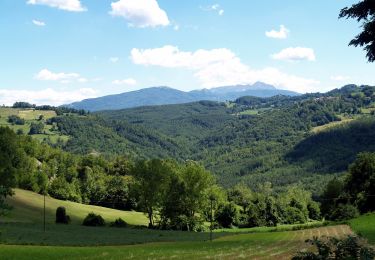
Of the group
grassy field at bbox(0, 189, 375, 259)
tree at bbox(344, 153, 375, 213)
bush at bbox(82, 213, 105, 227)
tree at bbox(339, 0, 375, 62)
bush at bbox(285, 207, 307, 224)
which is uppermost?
tree at bbox(339, 0, 375, 62)

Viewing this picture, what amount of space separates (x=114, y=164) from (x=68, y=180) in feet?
74.3

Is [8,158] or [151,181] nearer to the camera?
[8,158]

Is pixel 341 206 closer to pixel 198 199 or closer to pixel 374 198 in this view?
pixel 374 198

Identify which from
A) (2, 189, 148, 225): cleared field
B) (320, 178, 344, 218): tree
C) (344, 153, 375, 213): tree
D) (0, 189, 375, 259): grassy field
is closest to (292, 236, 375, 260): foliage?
(0, 189, 375, 259): grassy field

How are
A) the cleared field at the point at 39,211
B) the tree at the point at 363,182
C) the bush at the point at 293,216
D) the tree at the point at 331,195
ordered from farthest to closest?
the bush at the point at 293,216 < the tree at the point at 331,195 < the tree at the point at 363,182 < the cleared field at the point at 39,211

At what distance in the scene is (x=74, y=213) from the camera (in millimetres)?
111562

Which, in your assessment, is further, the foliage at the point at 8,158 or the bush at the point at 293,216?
the bush at the point at 293,216

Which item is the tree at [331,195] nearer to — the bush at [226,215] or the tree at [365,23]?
the bush at [226,215]

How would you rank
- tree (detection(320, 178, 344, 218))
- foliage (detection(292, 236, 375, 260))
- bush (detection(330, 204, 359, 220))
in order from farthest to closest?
1. tree (detection(320, 178, 344, 218))
2. bush (detection(330, 204, 359, 220))
3. foliage (detection(292, 236, 375, 260))

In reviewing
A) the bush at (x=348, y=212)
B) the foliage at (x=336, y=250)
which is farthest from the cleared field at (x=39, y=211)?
the foliage at (x=336, y=250)

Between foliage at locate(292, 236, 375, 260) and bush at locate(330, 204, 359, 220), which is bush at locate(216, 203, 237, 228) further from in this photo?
foliage at locate(292, 236, 375, 260)

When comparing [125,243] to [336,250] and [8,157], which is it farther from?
[8,157]

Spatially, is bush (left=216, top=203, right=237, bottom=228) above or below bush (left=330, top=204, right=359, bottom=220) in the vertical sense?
below

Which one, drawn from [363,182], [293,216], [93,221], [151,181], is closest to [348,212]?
[363,182]
